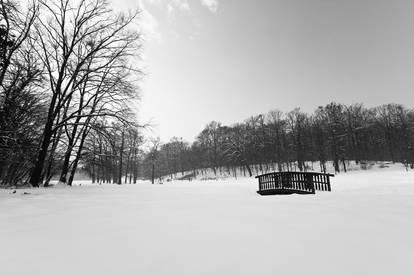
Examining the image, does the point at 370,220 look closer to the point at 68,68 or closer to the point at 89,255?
the point at 89,255

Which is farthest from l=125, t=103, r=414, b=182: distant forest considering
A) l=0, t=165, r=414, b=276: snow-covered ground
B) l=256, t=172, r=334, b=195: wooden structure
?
l=0, t=165, r=414, b=276: snow-covered ground

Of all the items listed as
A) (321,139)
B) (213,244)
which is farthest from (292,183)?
(321,139)

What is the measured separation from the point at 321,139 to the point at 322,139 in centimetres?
52

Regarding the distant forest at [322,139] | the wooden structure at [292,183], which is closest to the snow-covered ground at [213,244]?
the wooden structure at [292,183]

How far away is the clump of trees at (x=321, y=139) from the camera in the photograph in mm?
40781

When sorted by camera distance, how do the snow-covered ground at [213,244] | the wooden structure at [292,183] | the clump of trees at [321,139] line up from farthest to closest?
1. the clump of trees at [321,139]
2. the wooden structure at [292,183]
3. the snow-covered ground at [213,244]

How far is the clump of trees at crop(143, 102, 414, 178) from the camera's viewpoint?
40781 mm

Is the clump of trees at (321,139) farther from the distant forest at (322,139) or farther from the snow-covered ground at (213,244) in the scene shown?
the snow-covered ground at (213,244)

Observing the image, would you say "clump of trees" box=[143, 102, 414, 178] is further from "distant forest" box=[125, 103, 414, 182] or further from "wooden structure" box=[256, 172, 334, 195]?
"wooden structure" box=[256, 172, 334, 195]

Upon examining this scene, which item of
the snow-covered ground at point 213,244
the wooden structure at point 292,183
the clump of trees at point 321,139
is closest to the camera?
the snow-covered ground at point 213,244

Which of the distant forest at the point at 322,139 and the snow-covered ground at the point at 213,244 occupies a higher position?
the distant forest at the point at 322,139

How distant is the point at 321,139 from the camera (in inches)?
1590

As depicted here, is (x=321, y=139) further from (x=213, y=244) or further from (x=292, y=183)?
(x=213, y=244)

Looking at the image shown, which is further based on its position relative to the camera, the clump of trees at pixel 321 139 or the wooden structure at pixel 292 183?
the clump of trees at pixel 321 139
